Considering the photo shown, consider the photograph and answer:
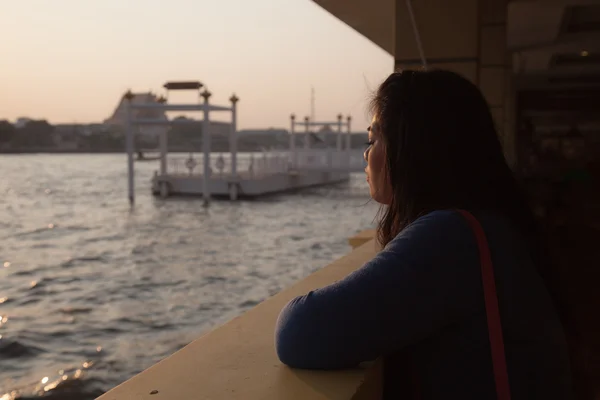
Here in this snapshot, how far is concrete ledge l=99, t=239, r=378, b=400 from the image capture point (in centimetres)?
121

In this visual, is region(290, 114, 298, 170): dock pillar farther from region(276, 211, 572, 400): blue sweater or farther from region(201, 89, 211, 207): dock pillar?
region(276, 211, 572, 400): blue sweater

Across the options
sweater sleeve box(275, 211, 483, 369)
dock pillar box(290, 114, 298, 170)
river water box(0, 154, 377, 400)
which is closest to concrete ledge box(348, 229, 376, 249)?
river water box(0, 154, 377, 400)

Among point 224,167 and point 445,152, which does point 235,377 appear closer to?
point 445,152

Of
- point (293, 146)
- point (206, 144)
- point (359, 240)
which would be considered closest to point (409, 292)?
point (359, 240)

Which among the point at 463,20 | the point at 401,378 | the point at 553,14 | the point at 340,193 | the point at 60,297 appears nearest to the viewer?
the point at 401,378

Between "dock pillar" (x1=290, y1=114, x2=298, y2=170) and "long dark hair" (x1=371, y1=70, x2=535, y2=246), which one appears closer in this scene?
"long dark hair" (x1=371, y1=70, x2=535, y2=246)

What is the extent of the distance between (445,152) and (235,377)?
60 centimetres

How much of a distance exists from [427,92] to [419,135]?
9cm

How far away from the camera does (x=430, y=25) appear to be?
11.8 ft

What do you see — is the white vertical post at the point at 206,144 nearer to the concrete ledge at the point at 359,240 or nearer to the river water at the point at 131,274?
the river water at the point at 131,274

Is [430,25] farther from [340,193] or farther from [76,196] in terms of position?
[76,196]

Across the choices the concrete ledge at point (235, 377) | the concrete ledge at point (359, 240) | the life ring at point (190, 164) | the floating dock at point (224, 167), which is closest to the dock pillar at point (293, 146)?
the floating dock at point (224, 167)

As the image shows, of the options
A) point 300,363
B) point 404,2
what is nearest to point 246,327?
point 300,363

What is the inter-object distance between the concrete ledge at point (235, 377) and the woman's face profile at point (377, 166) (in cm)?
34
